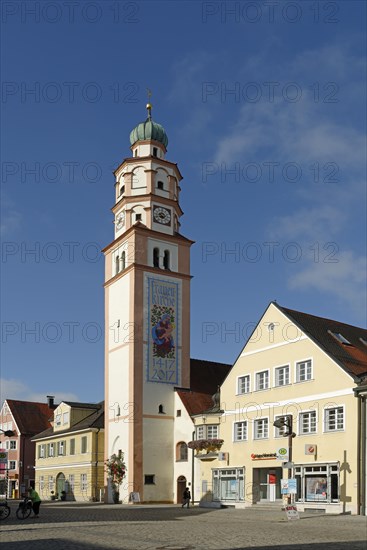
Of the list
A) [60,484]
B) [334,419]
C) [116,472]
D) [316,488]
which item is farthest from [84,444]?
[334,419]

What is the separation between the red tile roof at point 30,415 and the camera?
84.0 metres

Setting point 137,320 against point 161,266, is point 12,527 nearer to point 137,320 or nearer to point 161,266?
point 137,320

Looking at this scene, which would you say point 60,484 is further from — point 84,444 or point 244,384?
point 244,384

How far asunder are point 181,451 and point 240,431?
10.5 m

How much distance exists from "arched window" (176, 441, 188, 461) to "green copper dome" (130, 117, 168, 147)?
25.1 m

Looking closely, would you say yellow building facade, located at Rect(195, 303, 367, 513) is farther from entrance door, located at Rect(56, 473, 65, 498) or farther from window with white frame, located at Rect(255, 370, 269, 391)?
entrance door, located at Rect(56, 473, 65, 498)

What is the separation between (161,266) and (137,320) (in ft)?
17.6

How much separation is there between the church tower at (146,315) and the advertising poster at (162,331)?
0.08 metres

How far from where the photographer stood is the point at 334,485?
37188mm

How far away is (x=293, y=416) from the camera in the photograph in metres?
41.1

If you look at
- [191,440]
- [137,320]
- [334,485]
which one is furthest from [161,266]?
[334,485]

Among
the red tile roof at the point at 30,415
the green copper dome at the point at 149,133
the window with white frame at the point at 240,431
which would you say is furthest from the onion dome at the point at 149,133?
the red tile roof at the point at 30,415

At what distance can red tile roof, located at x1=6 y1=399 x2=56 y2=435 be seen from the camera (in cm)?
8400

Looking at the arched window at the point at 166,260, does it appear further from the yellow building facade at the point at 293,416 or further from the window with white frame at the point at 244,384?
the window with white frame at the point at 244,384
